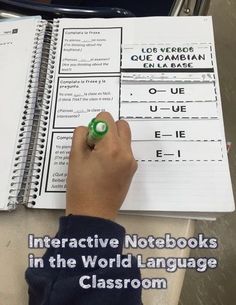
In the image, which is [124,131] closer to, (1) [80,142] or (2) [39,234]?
(1) [80,142]

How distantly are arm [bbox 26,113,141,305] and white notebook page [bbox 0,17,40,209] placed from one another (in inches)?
4.4

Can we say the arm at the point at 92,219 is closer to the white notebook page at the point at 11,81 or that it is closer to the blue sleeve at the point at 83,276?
the blue sleeve at the point at 83,276

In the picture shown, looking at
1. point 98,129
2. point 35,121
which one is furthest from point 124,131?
point 35,121

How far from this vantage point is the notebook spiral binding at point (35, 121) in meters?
0.54

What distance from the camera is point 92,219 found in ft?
1.53

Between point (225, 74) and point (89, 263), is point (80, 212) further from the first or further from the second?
point (225, 74)

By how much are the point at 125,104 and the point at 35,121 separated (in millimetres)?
145

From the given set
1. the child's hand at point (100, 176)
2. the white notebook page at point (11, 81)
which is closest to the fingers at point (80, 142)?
the child's hand at point (100, 176)

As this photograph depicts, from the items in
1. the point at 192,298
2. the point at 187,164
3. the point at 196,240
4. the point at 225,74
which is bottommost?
the point at 192,298

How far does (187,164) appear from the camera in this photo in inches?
20.9

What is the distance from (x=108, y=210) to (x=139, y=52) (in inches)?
11.6

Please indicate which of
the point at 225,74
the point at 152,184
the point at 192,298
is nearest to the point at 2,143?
the point at 152,184

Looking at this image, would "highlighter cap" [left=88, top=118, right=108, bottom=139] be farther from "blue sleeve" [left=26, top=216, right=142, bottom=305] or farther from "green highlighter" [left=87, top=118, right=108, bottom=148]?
"blue sleeve" [left=26, top=216, right=142, bottom=305]

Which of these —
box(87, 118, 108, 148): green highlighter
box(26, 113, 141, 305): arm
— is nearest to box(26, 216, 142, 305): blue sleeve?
box(26, 113, 141, 305): arm
